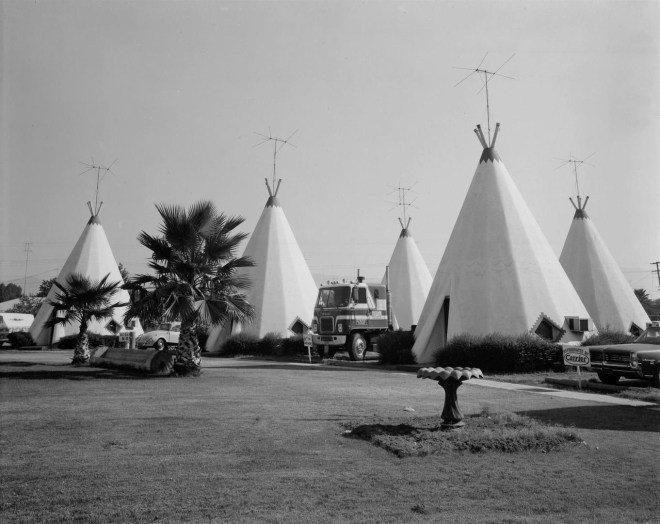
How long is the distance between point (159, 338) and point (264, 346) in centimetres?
564

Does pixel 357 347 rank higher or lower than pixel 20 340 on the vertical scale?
lower

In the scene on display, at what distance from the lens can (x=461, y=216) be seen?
66.5 ft

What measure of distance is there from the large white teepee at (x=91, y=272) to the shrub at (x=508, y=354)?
69.2ft

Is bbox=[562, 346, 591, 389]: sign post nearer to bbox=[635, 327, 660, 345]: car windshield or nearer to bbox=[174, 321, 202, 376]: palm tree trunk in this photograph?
bbox=[635, 327, 660, 345]: car windshield

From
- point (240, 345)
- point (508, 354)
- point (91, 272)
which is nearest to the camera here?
point (508, 354)

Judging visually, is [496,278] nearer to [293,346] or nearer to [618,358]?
[618,358]

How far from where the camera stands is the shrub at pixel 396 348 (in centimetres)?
1892

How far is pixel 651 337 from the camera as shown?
13.1 m

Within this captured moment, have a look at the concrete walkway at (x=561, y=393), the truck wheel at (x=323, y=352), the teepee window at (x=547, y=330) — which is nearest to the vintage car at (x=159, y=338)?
the truck wheel at (x=323, y=352)

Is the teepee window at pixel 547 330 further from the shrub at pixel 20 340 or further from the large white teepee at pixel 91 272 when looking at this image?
the shrub at pixel 20 340

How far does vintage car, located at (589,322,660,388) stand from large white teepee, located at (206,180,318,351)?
1639 cm

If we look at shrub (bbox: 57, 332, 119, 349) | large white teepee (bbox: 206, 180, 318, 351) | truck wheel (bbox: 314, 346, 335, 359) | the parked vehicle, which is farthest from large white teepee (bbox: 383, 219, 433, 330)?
the parked vehicle

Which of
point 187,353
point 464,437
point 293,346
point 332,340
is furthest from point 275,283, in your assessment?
point 464,437

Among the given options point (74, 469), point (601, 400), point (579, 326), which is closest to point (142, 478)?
point (74, 469)
